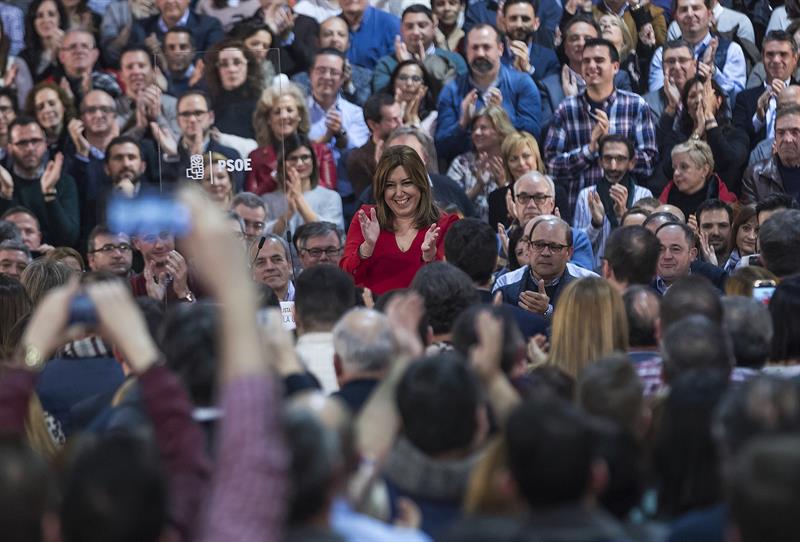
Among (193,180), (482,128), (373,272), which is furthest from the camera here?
(482,128)

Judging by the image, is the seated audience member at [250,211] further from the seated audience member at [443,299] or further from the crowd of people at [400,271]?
the seated audience member at [443,299]

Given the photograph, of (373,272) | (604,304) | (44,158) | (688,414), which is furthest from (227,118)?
(688,414)

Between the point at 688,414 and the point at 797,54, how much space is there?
7543mm

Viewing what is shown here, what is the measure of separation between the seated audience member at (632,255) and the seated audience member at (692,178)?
3.33m

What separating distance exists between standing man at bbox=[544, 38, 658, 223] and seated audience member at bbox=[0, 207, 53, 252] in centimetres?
337

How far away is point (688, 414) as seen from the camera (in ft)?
11.7

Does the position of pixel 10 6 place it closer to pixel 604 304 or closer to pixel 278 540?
pixel 604 304

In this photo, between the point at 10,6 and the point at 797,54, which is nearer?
the point at 797,54

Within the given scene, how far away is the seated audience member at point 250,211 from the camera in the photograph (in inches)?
→ 342

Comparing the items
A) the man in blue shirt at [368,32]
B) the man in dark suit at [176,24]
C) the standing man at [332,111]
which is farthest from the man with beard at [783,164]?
the man in dark suit at [176,24]

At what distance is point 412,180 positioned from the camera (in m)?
7.35

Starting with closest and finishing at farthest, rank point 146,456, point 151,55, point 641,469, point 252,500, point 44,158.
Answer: point 252,500 < point 146,456 < point 641,469 < point 44,158 < point 151,55

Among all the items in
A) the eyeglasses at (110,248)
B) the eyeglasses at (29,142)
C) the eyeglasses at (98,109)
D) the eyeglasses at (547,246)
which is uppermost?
the eyeglasses at (98,109)

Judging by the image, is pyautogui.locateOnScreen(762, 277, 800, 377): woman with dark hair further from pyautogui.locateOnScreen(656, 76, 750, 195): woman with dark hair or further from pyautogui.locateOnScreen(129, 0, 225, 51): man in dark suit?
pyautogui.locateOnScreen(129, 0, 225, 51): man in dark suit
